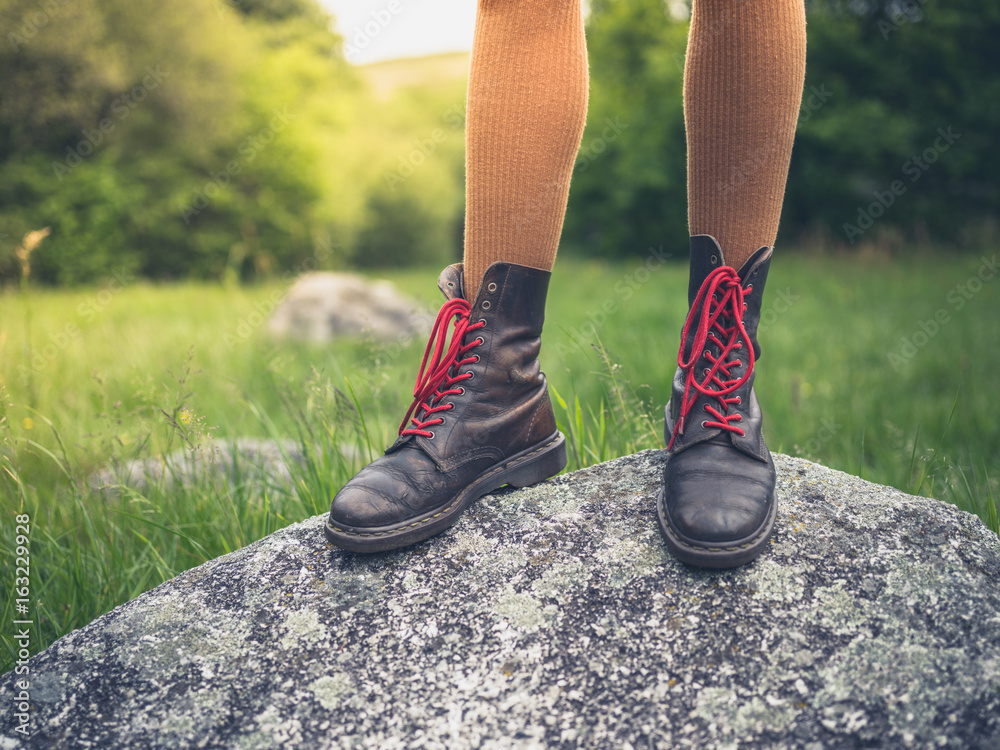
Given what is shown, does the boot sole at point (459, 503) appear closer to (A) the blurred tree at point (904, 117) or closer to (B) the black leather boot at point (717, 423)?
(B) the black leather boot at point (717, 423)

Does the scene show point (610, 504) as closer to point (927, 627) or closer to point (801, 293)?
point (927, 627)

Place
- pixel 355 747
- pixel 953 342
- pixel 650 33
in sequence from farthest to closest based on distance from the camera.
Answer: pixel 650 33
pixel 953 342
pixel 355 747

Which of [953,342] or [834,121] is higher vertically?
[834,121]

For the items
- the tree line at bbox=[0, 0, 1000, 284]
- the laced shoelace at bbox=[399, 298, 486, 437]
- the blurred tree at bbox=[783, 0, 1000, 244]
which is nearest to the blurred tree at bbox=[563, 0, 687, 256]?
the tree line at bbox=[0, 0, 1000, 284]

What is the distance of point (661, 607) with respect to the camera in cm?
104

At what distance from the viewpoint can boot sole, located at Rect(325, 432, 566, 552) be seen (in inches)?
44.0

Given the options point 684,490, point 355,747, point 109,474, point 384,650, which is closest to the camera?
point 355,747

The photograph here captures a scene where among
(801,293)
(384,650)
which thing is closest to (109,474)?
(384,650)

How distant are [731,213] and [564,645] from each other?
843 millimetres

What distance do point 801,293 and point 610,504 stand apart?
610 centimetres

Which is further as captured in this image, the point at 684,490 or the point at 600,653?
the point at 684,490

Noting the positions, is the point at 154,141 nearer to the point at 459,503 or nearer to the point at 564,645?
the point at 459,503

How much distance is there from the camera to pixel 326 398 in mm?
1825

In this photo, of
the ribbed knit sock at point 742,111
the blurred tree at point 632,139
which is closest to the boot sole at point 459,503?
the ribbed knit sock at point 742,111
